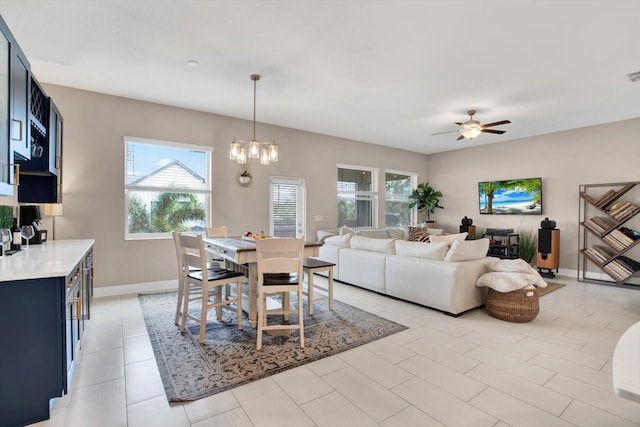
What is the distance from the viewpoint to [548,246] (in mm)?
5840

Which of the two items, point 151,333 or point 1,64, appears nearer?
point 1,64

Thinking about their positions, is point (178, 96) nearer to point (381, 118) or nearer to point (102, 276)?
point (102, 276)

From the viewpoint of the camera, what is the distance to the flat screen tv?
6.47 meters

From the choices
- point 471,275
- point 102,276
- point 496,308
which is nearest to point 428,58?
point 471,275

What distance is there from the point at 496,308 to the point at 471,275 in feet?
1.43

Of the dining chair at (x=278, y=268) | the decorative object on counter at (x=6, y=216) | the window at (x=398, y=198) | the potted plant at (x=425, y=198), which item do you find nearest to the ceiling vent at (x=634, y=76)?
the dining chair at (x=278, y=268)

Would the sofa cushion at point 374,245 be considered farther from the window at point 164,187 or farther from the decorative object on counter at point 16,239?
the decorative object on counter at point 16,239

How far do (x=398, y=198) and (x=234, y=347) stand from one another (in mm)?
6300

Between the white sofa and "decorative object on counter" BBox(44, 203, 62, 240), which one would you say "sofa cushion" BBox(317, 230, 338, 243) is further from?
"decorative object on counter" BBox(44, 203, 62, 240)

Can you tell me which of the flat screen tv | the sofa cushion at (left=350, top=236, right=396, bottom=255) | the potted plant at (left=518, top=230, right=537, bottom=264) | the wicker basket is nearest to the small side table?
the sofa cushion at (left=350, top=236, right=396, bottom=255)

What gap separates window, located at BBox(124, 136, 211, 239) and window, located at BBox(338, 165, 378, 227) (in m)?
3.02

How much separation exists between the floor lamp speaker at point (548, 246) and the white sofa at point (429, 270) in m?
2.73

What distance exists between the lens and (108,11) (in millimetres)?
2537

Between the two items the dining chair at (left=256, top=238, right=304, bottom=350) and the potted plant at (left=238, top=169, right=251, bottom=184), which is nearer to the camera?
the dining chair at (left=256, top=238, right=304, bottom=350)
